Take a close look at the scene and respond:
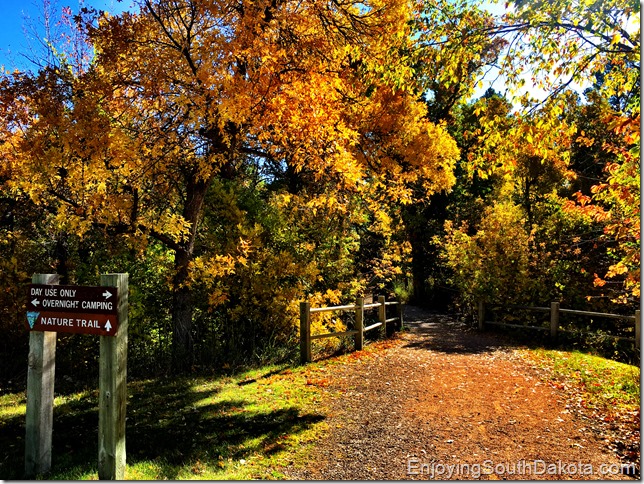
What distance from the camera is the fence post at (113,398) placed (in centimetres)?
A: 383

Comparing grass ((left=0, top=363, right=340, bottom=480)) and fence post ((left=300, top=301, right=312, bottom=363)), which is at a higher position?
fence post ((left=300, top=301, right=312, bottom=363))

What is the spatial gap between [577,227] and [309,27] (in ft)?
36.2

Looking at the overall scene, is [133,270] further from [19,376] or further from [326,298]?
[326,298]

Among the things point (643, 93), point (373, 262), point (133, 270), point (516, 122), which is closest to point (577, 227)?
point (373, 262)

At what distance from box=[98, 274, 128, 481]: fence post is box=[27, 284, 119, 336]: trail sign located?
76mm

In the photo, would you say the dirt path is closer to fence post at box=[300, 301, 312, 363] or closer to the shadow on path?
fence post at box=[300, 301, 312, 363]

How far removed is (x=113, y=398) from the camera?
3.89m

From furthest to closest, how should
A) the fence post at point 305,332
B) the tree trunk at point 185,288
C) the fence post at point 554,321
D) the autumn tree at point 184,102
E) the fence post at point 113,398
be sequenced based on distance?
the fence post at point 554,321, the fence post at point 305,332, the tree trunk at point 185,288, the autumn tree at point 184,102, the fence post at point 113,398

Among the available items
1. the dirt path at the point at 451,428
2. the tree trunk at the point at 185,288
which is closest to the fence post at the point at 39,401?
the dirt path at the point at 451,428

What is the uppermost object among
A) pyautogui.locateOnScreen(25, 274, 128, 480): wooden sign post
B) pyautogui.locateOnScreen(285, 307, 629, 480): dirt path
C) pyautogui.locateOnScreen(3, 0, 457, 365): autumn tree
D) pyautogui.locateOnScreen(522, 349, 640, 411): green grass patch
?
pyautogui.locateOnScreen(3, 0, 457, 365): autumn tree

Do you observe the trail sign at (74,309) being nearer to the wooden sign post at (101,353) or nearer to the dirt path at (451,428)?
the wooden sign post at (101,353)

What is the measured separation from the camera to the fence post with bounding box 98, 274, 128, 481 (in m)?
3.83

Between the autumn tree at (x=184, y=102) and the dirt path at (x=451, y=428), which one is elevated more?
the autumn tree at (x=184, y=102)

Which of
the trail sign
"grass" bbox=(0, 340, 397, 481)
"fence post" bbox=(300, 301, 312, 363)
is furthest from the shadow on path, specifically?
the trail sign
